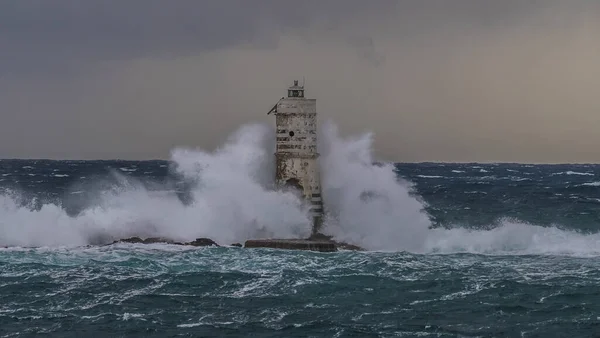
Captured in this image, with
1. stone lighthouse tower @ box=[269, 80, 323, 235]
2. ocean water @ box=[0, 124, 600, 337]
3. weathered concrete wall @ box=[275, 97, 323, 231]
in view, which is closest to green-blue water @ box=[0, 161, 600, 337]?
ocean water @ box=[0, 124, 600, 337]

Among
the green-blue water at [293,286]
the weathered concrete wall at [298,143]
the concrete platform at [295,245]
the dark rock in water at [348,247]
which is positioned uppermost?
the weathered concrete wall at [298,143]

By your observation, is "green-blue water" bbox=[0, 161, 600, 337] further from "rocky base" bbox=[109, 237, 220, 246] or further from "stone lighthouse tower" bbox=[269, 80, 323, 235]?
"stone lighthouse tower" bbox=[269, 80, 323, 235]

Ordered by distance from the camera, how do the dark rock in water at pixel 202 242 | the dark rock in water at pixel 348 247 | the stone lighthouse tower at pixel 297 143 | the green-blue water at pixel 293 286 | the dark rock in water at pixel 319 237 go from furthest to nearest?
the stone lighthouse tower at pixel 297 143, the dark rock in water at pixel 319 237, the dark rock in water at pixel 348 247, the dark rock in water at pixel 202 242, the green-blue water at pixel 293 286

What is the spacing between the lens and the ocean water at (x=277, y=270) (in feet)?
60.8

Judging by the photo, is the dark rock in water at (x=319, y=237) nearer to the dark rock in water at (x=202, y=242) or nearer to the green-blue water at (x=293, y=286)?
the green-blue water at (x=293, y=286)

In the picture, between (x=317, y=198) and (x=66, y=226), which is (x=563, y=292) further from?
(x=66, y=226)

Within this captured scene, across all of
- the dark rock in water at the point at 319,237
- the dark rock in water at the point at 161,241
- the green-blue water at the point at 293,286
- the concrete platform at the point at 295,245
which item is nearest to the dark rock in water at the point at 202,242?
the dark rock in water at the point at 161,241

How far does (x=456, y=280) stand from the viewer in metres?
22.9

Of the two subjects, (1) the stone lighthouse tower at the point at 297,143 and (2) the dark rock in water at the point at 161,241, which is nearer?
(2) the dark rock in water at the point at 161,241

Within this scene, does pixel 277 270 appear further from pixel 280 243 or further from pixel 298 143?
pixel 298 143

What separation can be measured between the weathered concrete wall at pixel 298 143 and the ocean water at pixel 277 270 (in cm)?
66

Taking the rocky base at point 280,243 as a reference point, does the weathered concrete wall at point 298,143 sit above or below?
above

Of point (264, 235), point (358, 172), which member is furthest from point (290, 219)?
point (358, 172)

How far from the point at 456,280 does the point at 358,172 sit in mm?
10798
